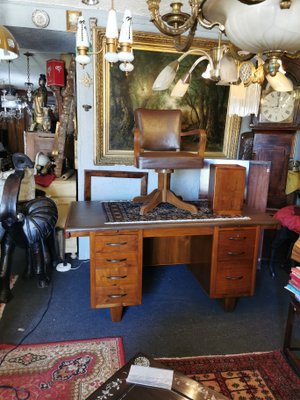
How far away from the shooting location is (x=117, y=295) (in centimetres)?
219

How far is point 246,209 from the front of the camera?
2.66m

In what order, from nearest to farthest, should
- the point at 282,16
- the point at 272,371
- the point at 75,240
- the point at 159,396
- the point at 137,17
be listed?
the point at 282,16 < the point at 159,396 < the point at 272,371 < the point at 137,17 < the point at 75,240

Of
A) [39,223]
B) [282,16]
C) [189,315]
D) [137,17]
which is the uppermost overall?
[137,17]

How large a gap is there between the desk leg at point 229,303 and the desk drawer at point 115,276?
2.50 ft

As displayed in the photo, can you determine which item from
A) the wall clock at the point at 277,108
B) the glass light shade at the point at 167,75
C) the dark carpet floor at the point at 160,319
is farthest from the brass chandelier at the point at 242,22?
the wall clock at the point at 277,108

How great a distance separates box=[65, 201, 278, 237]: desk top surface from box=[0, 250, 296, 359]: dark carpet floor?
2.28 feet

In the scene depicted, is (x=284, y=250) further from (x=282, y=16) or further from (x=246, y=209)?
(x=282, y=16)

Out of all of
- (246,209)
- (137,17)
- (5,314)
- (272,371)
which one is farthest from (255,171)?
(5,314)

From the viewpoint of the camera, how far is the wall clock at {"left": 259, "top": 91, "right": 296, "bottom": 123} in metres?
3.02

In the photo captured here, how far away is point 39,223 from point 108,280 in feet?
2.68

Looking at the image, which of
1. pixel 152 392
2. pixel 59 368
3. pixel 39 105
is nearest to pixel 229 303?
pixel 59 368

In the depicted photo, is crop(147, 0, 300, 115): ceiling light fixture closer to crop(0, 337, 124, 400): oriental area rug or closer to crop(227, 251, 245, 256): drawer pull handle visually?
crop(227, 251, 245, 256): drawer pull handle

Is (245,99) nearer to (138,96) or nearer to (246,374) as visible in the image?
(138,96)

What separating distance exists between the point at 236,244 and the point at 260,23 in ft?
5.34
